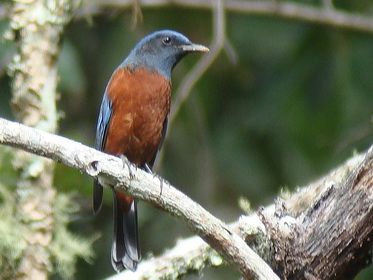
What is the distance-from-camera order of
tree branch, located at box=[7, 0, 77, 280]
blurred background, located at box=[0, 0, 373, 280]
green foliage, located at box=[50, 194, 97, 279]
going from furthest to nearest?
1. blurred background, located at box=[0, 0, 373, 280]
2. green foliage, located at box=[50, 194, 97, 279]
3. tree branch, located at box=[7, 0, 77, 280]

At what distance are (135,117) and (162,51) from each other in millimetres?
661

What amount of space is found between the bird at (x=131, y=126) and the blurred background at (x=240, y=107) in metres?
1.93

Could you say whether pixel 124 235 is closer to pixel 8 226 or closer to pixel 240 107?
pixel 8 226

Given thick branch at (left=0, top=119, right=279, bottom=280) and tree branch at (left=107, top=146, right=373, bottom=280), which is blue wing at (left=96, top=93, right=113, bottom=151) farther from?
thick branch at (left=0, top=119, right=279, bottom=280)

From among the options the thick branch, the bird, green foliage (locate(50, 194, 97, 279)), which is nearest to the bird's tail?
the bird

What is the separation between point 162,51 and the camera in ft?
20.1

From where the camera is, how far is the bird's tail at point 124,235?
5535 millimetres

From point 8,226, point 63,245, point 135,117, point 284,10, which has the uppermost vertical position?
point 284,10

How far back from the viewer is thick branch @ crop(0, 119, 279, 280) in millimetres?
3953

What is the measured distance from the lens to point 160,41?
6188 millimetres

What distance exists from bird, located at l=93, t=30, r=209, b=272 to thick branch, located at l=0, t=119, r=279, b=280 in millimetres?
1404

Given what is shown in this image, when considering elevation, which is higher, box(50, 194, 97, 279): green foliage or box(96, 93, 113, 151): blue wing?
box(96, 93, 113, 151): blue wing

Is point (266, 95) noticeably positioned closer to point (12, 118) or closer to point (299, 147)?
point (299, 147)

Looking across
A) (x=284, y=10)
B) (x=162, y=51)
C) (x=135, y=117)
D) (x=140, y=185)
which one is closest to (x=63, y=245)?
(x=135, y=117)
